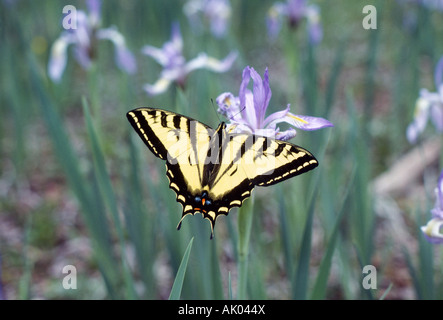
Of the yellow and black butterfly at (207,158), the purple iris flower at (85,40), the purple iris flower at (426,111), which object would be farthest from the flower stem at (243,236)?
the purple iris flower at (85,40)

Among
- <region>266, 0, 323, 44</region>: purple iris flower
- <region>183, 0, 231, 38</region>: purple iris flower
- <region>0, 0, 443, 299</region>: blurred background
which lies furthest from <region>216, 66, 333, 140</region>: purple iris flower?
<region>183, 0, 231, 38</region>: purple iris flower

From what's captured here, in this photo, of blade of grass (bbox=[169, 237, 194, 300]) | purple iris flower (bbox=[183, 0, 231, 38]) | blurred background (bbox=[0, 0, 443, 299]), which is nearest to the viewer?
blade of grass (bbox=[169, 237, 194, 300])

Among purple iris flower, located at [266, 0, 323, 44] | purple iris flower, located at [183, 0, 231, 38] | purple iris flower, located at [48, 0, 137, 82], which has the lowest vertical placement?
purple iris flower, located at [48, 0, 137, 82]

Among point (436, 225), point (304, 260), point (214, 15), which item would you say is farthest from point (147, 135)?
point (214, 15)

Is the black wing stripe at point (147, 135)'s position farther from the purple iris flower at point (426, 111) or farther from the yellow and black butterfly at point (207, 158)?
the purple iris flower at point (426, 111)

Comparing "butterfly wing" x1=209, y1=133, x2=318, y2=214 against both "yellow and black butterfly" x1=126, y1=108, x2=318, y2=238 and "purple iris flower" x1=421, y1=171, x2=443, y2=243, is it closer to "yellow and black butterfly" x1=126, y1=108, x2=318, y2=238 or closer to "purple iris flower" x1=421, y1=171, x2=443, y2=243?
"yellow and black butterfly" x1=126, y1=108, x2=318, y2=238
